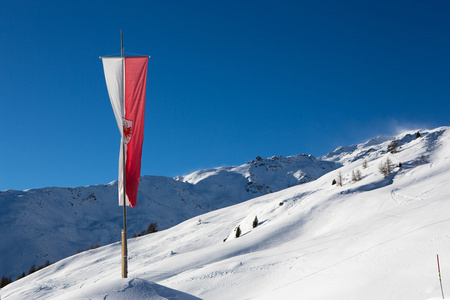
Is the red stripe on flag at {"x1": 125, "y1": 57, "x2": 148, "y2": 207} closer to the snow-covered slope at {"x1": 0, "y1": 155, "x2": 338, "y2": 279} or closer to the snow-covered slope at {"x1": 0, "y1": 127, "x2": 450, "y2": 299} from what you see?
the snow-covered slope at {"x1": 0, "y1": 127, "x2": 450, "y2": 299}

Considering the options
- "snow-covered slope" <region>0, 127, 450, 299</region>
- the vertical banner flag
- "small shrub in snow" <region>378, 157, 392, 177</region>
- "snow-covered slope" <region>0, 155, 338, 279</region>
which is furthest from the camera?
"snow-covered slope" <region>0, 155, 338, 279</region>

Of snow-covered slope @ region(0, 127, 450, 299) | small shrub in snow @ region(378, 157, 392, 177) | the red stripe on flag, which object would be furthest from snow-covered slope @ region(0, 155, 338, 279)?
the red stripe on flag

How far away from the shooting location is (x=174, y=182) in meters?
190

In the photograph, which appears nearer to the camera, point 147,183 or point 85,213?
point 85,213

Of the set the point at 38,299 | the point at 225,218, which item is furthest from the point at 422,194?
the point at 38,299

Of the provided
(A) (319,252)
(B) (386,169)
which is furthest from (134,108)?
(B) (386,169)

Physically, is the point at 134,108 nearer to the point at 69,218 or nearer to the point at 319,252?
the point at 319,252

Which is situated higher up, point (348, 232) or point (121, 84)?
point (121, 84)

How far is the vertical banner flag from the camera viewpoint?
27.4 ft

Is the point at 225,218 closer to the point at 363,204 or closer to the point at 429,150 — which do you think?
the point at 363,204

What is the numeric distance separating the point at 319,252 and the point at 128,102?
1088 cm

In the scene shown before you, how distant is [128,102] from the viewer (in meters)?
8.45

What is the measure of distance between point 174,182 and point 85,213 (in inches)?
2489

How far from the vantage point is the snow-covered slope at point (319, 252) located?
10.3m
